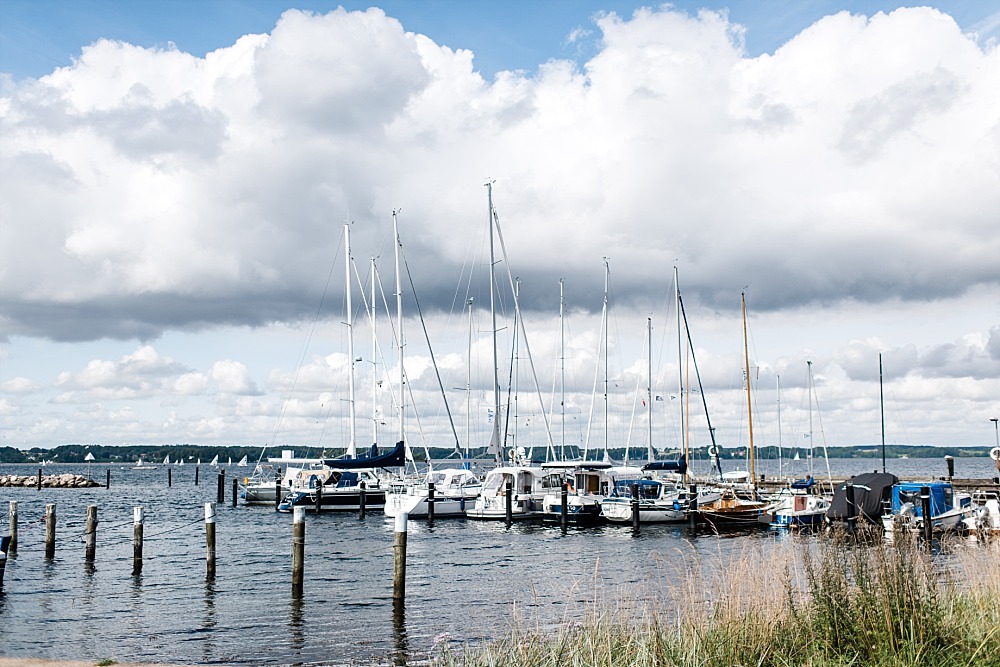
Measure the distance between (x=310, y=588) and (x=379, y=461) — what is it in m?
32.2

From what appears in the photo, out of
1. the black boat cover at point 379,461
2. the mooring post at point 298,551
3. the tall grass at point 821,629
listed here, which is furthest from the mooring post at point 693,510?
the tall grass at point 821,629

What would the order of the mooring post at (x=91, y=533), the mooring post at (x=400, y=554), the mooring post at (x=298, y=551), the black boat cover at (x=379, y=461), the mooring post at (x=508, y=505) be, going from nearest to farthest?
1. the mooring post at (x=400, y=554)
2. the mooring post at (x=298, y=551)
3. the mooring post at (x=91, y=533)
4. the mooring post at (x=508, y=505)
5. the black boat cover at (x=379, y=461)

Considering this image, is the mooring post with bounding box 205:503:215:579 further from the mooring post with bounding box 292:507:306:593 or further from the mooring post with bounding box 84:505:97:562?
the mooring post with bounding box 84:505:97:562

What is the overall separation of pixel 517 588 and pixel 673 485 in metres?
31.0

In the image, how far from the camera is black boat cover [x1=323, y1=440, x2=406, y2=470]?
61.3 meters

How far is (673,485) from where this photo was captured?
58844 millimetres

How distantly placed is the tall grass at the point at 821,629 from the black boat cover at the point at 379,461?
49.1 meters

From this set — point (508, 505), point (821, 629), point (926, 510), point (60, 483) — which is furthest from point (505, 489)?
point (60, 483)

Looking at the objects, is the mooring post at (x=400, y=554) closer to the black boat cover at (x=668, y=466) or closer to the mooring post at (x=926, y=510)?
the mooring post at (x=926, y=510)

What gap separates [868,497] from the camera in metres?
44.0

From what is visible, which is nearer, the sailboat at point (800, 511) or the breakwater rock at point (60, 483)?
the sailboat at point (800, 511)

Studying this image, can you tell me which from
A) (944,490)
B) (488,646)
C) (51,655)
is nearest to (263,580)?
(51,655)

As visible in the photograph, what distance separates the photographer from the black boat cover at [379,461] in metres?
61.3

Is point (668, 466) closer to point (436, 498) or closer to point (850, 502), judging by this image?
point (436, 498)
